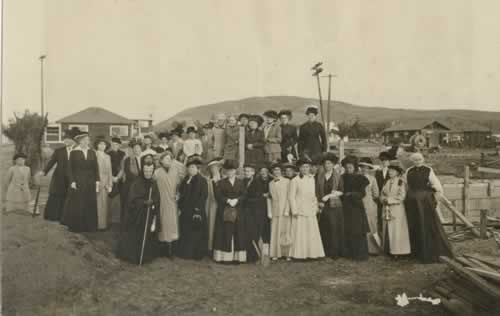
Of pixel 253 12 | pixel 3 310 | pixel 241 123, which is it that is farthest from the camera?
pixel 241 123

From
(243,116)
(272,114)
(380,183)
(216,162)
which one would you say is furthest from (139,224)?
(380,183)

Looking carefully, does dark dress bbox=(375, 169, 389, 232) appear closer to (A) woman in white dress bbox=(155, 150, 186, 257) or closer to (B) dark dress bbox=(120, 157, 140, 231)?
(A) woman in white dress bbox=(155, 150, 186, 257)

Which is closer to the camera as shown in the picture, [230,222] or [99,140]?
[230,222]

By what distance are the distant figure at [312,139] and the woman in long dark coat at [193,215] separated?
1382 mm

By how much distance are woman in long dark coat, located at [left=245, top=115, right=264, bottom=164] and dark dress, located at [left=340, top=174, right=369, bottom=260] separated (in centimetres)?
105

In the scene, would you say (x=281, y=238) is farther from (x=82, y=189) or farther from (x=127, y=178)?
(x=82, y=189)

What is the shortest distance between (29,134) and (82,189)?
2.77ft

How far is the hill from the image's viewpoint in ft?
16.7

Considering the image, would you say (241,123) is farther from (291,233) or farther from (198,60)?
(291,233)

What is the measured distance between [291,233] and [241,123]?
57.0 inches

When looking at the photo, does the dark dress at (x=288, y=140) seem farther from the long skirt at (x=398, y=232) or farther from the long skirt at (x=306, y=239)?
the long skirt at (x=398, y=232)

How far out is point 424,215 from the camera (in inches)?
197

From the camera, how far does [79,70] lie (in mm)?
5023

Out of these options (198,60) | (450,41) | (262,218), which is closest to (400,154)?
(450,41)
